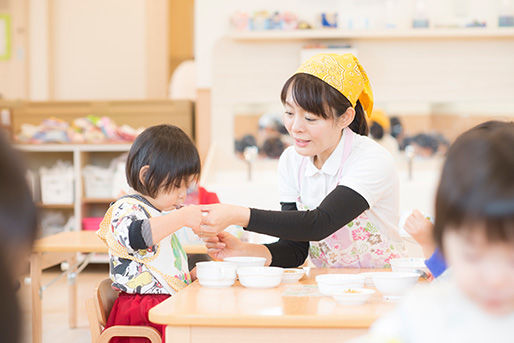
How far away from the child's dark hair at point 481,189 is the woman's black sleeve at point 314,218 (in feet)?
3.27

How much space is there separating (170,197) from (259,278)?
418 mm

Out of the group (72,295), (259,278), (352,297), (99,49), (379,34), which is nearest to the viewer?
(352,297)

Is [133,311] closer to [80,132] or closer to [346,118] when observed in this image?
[346,118]

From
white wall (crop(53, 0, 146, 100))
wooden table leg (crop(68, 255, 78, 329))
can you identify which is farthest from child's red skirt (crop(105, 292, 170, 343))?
white wall (crop(53, 0, 146, 100))

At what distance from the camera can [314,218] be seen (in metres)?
1.89

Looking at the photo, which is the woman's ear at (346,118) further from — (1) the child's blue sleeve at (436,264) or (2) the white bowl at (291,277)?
(1) the child's blue sleeve at (436,264)

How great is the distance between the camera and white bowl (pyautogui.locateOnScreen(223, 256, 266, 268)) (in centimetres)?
188

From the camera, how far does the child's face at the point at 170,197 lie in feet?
6.40

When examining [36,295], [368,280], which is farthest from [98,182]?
[368,280]

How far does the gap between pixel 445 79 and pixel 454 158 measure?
162 inches

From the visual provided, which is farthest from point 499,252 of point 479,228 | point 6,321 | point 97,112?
point 97,112

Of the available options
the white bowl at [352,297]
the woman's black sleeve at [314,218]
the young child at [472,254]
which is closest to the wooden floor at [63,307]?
the woman's black sleeve at [314,218]

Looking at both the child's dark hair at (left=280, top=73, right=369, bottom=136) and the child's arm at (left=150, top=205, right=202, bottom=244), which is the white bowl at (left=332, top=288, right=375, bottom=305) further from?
the child's dark hair at (left=280, top=73, right=369, bottom=136)

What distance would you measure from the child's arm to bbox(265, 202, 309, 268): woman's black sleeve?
379 millimetres
